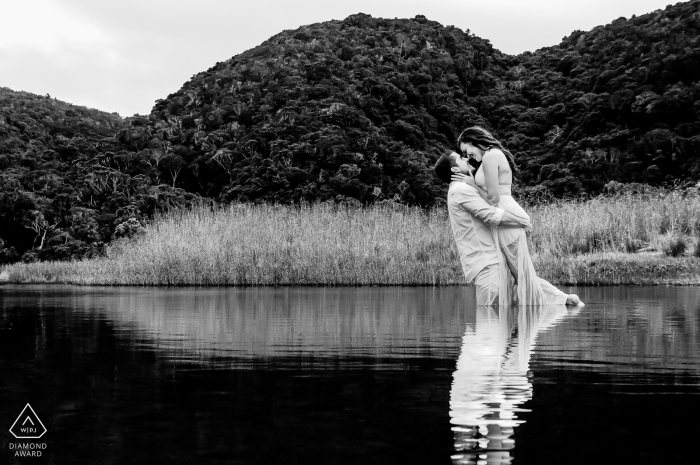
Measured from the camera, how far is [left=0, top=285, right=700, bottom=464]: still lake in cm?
262

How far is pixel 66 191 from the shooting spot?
149 feet

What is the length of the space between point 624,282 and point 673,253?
231cm

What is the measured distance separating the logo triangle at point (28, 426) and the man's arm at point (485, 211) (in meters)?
6.00

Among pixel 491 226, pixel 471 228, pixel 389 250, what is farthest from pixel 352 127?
pixel 491 226

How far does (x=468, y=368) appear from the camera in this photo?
4273 mm

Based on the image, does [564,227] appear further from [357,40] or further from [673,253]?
→ [357,40]

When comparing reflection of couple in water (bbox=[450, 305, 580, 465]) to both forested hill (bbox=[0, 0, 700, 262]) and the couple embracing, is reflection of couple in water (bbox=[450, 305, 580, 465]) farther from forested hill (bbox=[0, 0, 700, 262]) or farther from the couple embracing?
forested hill (bbox=[0, 0, 700, 262])

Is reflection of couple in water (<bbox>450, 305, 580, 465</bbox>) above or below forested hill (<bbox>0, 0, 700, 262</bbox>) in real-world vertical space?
below

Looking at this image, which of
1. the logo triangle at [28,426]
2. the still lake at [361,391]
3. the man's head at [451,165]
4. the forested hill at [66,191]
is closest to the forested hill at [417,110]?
the forested hill at [66,191]

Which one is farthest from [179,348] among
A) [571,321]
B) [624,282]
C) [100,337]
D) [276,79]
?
[276,79]

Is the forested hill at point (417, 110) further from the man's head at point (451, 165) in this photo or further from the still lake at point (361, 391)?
the still lake at point (361, 391)

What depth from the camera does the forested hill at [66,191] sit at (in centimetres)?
4122

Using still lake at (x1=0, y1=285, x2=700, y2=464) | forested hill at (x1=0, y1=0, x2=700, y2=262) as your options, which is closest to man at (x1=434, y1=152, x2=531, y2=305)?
still lake at (x1=0, y1=285, x2=700, y2=464)

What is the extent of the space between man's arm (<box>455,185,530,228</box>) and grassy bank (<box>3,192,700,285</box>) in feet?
21.9
